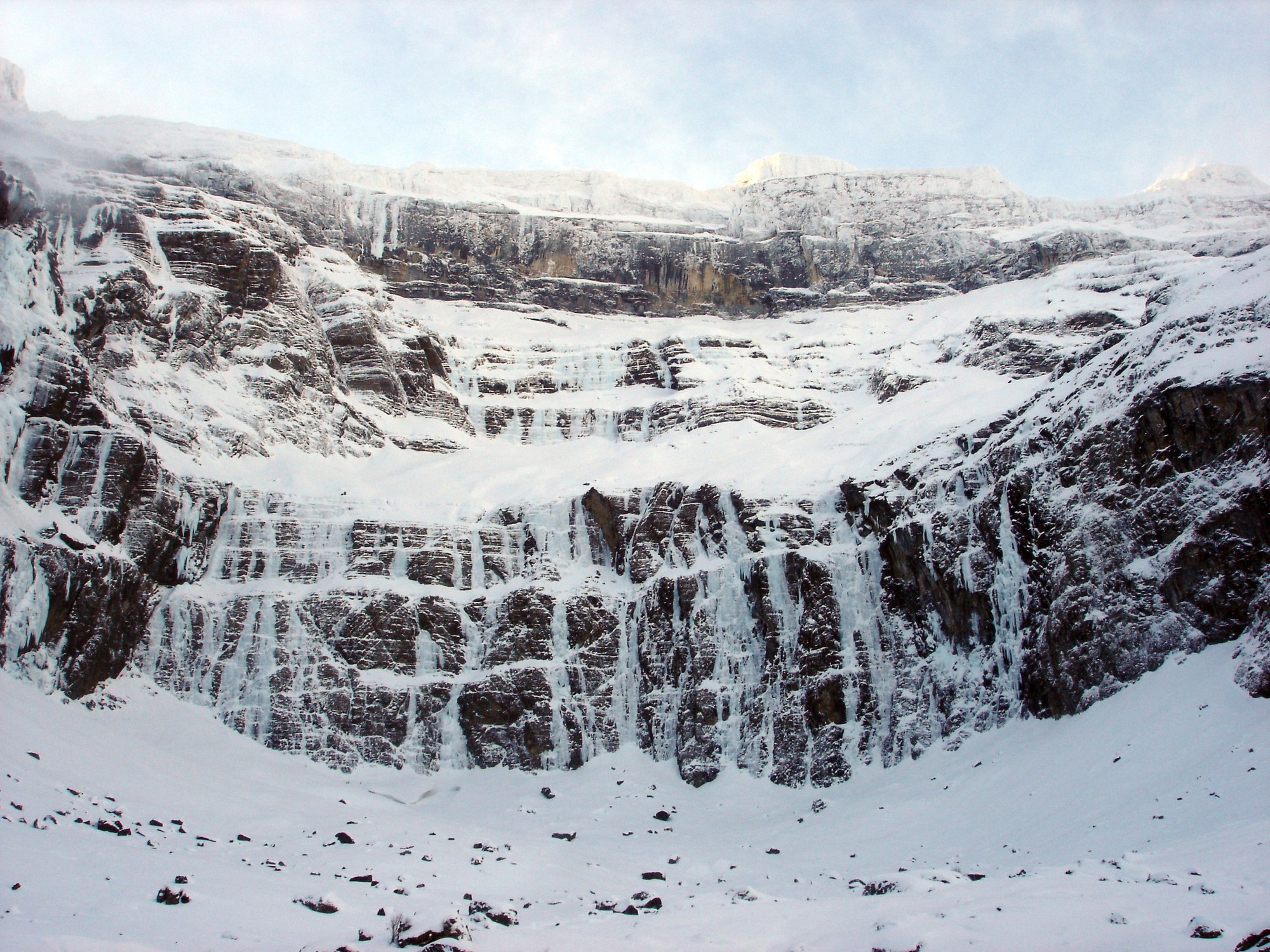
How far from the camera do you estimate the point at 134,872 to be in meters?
23.9

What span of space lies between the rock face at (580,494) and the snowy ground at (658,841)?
2.00 meters

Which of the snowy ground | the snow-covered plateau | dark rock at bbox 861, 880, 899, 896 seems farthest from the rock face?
dark rock at bbox 861, 880, 899, 896

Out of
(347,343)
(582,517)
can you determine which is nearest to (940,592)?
(582,517)

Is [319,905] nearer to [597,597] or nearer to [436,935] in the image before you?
[436,935]

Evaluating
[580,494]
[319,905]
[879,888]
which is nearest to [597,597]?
[580,494]

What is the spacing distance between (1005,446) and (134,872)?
Result: 37.6 metres

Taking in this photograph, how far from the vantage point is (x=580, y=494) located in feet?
183

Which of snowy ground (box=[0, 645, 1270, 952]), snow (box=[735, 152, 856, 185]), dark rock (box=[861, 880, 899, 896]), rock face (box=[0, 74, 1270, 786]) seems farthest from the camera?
snow (box=[735, 152, 856, 185])

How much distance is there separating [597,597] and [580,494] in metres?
6.79

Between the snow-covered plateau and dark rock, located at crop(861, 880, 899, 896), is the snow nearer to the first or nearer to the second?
the snow-covered plateau

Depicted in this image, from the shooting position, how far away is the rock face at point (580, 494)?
38219 mm

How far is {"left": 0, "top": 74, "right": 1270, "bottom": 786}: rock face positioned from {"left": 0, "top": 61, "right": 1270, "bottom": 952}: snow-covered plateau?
23cm

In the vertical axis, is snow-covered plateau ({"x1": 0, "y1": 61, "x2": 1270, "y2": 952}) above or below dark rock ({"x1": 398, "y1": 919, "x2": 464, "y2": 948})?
above

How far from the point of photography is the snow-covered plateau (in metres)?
26.2
